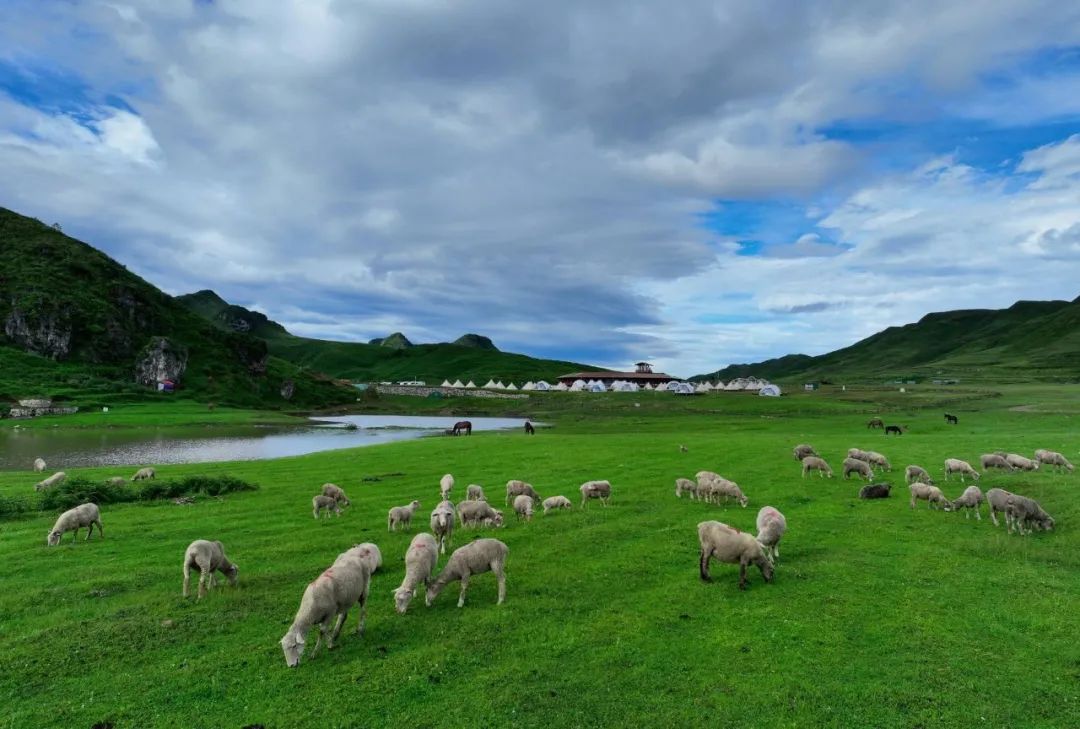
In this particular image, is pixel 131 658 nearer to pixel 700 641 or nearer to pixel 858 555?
pixel 700 641

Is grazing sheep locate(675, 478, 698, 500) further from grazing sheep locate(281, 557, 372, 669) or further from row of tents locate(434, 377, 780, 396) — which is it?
row of tents locate(434, 377, 780, 396)

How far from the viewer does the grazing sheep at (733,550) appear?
1484 centimetres

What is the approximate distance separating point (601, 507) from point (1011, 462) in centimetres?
2218

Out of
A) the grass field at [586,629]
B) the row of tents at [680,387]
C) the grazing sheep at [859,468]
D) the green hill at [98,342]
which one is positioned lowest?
the grass field at [586,629]

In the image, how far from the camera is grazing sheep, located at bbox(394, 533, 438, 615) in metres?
13.3

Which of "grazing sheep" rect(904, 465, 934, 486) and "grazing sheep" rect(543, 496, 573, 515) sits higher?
"grazing sheep" rect(904, 465, 934, 486)

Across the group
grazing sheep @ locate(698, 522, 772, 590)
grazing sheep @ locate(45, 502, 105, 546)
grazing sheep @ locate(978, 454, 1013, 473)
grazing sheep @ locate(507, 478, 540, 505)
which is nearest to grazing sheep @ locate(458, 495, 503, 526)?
grazing sheep @ locate(507, 478, 540, 505)

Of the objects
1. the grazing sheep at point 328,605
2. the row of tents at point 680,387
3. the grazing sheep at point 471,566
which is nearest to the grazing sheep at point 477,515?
the grazing sheep at point 471,566

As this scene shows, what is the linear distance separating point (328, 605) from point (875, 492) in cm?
2329

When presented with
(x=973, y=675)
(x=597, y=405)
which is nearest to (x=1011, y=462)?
(x=973, y=675)

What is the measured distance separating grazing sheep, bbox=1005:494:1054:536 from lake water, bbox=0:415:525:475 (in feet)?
181

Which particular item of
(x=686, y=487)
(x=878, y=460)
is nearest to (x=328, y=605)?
(x=686, y=487)

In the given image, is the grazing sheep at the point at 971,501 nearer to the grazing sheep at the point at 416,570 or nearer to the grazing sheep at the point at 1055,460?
the grazing sheep at the point at 1055,460

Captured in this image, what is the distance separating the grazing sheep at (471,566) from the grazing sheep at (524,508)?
7.64 meters
